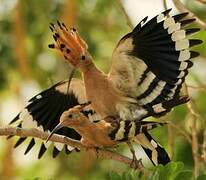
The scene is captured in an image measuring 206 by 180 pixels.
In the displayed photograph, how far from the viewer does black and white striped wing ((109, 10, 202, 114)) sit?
4254 millimetres

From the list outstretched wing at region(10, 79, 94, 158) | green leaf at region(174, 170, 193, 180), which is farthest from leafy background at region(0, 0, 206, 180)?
green leaf at region(174, 170, 193, 180)

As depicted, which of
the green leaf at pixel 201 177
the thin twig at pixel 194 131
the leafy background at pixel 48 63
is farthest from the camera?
the leafy background at pixel 48 63

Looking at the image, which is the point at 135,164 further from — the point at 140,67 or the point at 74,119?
the point at 140,67

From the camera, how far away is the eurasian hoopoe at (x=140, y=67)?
4.20 m

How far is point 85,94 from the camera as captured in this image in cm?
468

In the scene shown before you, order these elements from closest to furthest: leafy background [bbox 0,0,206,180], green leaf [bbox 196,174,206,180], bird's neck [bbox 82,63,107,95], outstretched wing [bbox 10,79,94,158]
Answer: green leaf [bbox 196,174,206,180] < bird's neck [bbox 82,63,107,95] < outstretched wing [bbox 10,79,94,158] < leafy background [bbox 0,0,206,180]

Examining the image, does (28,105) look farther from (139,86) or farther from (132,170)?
(132,170)

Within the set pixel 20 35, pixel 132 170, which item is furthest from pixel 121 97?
pixel 20 35

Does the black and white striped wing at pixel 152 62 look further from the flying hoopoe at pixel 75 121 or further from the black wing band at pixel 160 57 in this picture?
the flying hoopoe at pixel 75 121

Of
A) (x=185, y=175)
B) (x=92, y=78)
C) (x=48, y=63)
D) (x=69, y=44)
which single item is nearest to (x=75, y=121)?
(x=92, y=78)

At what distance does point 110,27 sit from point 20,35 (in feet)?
3.89

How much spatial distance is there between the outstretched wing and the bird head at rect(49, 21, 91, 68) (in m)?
0.47

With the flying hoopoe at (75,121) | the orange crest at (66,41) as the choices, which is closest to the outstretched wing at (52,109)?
the flying hoopoe at (75,121)

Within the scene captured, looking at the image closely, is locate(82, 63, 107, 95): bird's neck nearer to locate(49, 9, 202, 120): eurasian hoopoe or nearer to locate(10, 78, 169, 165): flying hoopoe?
locate(49, 9, 202, 120): eurasian hoopoe
